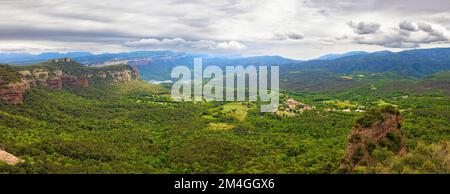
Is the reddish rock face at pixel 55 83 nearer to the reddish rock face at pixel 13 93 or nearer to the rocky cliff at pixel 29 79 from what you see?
the rocky cliff at pixel 29 79

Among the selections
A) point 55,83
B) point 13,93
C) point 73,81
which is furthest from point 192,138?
point 73,81

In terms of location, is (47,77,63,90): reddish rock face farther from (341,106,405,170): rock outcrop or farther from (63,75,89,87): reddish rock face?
(341,106,405,170): rock outcrop

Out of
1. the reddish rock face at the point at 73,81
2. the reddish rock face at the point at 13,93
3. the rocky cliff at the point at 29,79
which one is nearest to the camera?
the reddish rock face at the point at 13,93

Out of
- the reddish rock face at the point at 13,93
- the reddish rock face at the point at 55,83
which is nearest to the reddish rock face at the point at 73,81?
the reddish rock face at the point at 55,83
